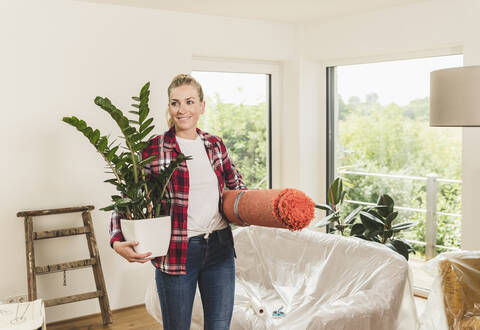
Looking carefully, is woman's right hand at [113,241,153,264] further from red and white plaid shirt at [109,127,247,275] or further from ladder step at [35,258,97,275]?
ladder step at [35,258,97,275]

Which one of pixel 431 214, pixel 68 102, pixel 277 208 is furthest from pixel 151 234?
pixel 431 214

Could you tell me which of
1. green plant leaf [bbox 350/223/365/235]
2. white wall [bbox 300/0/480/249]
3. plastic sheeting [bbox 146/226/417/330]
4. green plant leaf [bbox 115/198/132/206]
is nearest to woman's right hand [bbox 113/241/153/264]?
green plant leaf [bbox 115/198/132/206]

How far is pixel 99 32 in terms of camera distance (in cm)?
371

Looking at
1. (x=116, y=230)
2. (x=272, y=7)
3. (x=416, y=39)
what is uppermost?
(x=272, y=7)

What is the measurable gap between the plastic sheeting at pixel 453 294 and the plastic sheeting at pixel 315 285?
0.34ft

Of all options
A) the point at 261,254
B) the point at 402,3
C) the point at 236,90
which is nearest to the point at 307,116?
the point at 236,90

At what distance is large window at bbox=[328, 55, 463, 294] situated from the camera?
3885 millimetres

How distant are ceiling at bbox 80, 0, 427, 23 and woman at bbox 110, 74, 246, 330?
2.11 meters

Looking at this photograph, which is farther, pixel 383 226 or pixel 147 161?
pixel 383 226

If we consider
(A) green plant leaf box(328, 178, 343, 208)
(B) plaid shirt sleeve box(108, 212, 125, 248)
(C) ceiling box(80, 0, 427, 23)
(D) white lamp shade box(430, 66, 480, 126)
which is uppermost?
(C) ceiling box(80, 0, 427, 23)

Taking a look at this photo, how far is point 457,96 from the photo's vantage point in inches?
103

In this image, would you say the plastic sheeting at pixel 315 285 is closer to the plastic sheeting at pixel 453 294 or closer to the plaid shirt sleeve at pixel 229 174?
the plastic sheeting at pixel 453 294

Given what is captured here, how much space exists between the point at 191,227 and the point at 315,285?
59.8 inches

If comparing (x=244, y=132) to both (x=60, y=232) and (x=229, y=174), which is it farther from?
(x=229, y=174)
